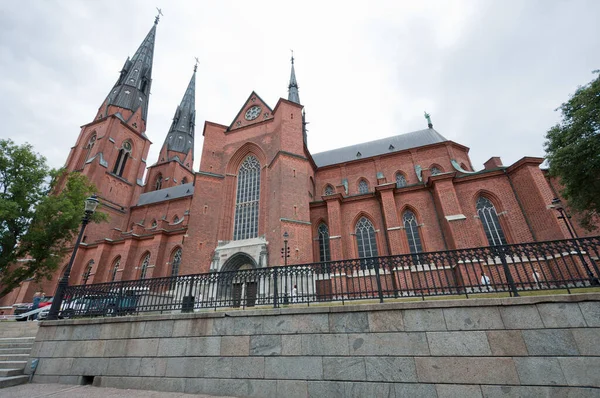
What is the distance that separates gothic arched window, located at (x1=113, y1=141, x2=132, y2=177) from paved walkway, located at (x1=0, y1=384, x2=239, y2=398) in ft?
107

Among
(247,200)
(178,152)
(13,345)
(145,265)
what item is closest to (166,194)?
(145,265)

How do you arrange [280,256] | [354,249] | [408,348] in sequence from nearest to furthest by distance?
[408,348] → [280,256] → [354,249]

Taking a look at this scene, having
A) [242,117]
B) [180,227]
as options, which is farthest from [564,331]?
[180,227]

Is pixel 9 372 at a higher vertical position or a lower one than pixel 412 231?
lower

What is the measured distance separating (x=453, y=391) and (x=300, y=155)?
667 inches

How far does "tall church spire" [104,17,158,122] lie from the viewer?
125 ft

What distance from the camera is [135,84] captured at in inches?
1588

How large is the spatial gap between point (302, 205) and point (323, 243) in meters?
3.27

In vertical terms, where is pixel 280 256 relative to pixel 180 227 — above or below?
below

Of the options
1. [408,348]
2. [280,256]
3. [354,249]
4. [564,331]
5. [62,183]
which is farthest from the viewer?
[62,183]

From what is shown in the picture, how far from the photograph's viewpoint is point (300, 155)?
19.8 metres

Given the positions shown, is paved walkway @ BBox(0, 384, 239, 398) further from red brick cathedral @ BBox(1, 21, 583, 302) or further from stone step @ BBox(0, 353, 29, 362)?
red brick cathedral @ BBox(1, 21, 583, 302)

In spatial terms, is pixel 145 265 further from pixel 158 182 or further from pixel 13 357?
pixel 158 182

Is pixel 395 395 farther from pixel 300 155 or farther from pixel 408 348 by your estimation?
pixel 300 155
